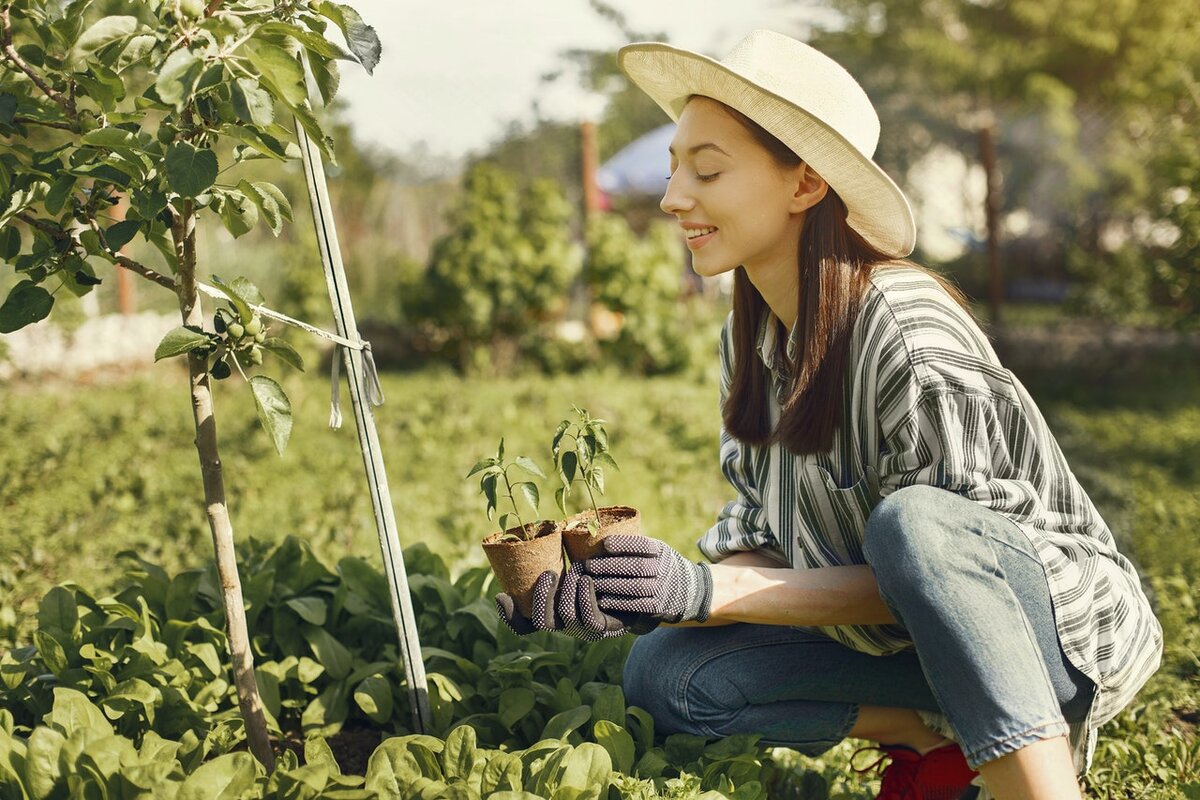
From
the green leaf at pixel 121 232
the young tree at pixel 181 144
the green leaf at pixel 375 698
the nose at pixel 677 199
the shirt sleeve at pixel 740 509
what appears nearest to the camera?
the young tree at pixel 181 144

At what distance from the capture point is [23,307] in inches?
66.4

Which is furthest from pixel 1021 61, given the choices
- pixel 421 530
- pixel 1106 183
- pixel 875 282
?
pixel 875 282

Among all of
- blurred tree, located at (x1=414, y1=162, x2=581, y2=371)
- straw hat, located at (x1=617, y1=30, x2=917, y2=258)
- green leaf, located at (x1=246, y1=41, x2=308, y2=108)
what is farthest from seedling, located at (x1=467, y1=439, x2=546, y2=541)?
blurred tree, located at (x1=414, y1=162, x2=581, y2=371)

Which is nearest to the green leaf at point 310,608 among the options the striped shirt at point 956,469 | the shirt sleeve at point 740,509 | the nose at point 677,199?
the shirt sleeve at point 740,509

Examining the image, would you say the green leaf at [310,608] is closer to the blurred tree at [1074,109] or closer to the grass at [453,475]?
the grass at [453,475]

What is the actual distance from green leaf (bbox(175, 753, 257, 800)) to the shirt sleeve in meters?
1.05

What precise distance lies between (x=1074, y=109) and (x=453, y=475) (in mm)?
13397

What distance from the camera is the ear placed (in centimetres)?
197

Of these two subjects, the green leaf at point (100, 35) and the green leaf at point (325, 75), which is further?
the green leaf at point (325, 75)

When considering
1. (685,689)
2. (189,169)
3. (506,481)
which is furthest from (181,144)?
(685,689)

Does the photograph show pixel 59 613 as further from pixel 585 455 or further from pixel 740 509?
pixel 740 509

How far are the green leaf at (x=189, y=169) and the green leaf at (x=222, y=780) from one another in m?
0.80

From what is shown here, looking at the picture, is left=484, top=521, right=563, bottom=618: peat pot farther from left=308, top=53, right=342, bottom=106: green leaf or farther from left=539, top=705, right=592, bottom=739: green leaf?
left=308, top=53, right=342, bottom=106: green leaf

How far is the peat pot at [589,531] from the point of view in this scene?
5.77 ft
